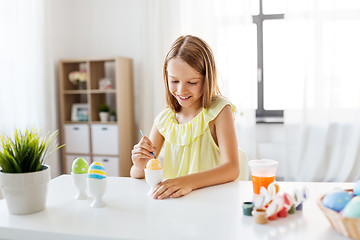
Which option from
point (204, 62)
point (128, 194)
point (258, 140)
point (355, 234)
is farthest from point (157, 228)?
point (258, 140)

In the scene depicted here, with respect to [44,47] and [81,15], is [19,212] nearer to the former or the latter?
[44,47]

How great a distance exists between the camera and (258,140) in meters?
3.87

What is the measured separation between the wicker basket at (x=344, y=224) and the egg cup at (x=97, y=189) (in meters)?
0.57

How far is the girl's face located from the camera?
1406 millimetres

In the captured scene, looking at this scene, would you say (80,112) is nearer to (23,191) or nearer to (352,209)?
(23,191)

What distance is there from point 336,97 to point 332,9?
33.2 inches

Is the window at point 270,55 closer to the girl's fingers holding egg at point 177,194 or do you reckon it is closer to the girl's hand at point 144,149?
the girl's hand at point 144,149

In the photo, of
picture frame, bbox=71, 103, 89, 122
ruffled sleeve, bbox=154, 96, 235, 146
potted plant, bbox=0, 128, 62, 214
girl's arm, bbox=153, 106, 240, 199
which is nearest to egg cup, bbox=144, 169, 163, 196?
girl's arm, bbox=153, 106, 240, 199

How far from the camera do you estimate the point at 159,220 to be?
913mm

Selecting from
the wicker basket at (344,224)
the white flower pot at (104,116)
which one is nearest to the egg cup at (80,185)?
the wicker basket at (344,224)

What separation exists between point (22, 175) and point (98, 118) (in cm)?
313

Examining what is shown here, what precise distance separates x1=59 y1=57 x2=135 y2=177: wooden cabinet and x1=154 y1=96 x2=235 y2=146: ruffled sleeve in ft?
7.45

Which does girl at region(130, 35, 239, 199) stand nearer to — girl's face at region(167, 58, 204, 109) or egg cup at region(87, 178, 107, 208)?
girl's face at region(167, 58, 204, 109)

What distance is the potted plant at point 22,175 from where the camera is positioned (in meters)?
0.97
